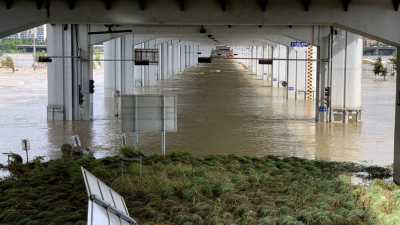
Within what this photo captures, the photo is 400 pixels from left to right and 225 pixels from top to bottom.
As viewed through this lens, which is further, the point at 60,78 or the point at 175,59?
the point at 175,59

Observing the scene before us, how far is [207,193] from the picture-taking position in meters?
16.3

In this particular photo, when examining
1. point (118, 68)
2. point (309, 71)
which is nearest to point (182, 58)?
point (118, 68)

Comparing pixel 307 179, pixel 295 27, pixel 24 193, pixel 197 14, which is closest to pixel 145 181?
pixel 24 193

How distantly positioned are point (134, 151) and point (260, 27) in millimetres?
18096

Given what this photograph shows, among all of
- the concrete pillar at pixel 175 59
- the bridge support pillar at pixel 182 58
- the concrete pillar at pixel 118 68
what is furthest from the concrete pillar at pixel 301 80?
the bridge support pillar at pixel 182 58

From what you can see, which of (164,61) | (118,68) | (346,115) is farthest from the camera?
(164,61)

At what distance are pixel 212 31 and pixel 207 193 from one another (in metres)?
22.6

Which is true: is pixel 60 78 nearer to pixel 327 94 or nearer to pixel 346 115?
pixel 327 94

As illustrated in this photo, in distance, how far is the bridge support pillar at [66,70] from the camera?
3341cm

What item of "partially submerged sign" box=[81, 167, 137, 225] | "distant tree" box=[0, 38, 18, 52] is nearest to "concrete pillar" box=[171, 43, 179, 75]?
"distant tree" box=[0, 38, 18, 52]

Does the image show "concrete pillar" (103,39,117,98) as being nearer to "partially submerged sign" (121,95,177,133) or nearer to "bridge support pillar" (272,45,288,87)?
"bridge support pillar" (272,45,288,87)

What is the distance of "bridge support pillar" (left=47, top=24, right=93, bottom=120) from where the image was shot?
1315 inches

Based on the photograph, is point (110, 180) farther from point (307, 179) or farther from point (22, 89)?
point (22, 89)

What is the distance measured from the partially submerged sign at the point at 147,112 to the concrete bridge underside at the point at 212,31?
7.87 ft
